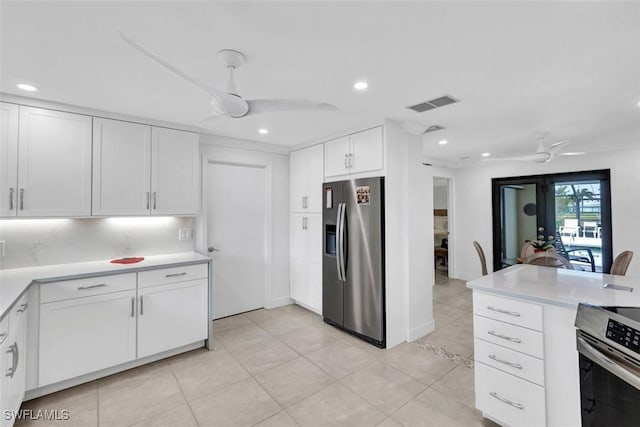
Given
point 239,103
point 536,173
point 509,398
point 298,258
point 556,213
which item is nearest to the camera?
point 239,103

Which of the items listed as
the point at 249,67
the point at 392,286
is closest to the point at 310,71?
the point at 249,67

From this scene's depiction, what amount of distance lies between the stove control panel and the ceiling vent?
6.35 ft

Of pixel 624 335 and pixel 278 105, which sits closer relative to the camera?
pixel 624 335

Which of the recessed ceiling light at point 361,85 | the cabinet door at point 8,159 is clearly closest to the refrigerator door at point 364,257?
the recessed ceiling light at point 361,85

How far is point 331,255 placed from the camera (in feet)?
12.1

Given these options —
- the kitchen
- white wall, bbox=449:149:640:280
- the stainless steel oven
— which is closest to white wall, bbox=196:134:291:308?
the kitchen

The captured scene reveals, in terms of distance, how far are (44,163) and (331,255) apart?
2974 mm

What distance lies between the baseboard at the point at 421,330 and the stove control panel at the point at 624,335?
224cm

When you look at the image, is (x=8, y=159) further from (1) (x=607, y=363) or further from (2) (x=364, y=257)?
(1) (x=607, y=363)

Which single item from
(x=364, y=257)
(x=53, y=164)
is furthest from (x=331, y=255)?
(x=53, y=164)

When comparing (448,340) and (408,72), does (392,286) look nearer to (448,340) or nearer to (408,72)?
(448,340)

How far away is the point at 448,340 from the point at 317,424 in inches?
78.1

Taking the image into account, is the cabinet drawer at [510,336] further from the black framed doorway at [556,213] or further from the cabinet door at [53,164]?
the black framed doorway at [556,213]

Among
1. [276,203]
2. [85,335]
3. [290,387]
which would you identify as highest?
[276,203]
